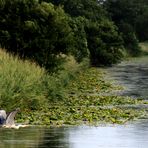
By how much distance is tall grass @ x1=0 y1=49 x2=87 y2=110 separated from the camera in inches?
912

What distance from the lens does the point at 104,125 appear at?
822 inches

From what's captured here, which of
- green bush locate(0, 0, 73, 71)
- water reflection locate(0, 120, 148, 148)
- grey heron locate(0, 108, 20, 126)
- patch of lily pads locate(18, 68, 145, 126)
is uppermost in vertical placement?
green bush locate(0, 0, 73, 71)

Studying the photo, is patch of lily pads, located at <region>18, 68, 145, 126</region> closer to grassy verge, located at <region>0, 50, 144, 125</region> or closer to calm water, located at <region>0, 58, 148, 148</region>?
grassy verge, located at <region>0, 50, 144, 125</region>

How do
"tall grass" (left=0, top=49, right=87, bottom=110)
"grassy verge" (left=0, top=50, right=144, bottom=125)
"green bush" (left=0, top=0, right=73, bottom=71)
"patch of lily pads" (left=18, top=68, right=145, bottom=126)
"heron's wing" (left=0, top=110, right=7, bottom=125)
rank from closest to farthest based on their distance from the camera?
"heron's wing" (left=0, top=110, right=7, bottom=125), "patch of lily pads" (left=18, top=68, right=145, bottom=126), "grassy verge" (left=0, top=50, right=144, bottom=125), "tall grass" (left=0, top=49, right=87, bottom=110), "green bush" (left=0, top=0, right=73, bottom=71)

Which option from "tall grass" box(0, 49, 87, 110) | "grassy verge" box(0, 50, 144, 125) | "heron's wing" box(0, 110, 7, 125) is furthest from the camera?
"tall grass" box(0, 49, 87, 110)

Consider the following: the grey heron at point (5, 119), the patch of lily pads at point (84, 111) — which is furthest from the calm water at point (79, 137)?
the patch of lily pads at point (84, 111)

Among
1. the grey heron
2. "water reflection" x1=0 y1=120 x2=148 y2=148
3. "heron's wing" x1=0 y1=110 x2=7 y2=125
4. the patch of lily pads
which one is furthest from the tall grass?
"water reflection" x1=0 y1=120 x2=148 y2=148

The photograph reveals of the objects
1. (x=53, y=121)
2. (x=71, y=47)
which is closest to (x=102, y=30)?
(x=71, y=47)

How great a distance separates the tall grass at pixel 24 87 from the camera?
23156 millimetres

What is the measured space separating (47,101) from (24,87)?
2.84 metres

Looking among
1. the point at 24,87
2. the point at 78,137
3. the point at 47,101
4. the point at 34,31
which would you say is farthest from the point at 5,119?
the point at 34,31

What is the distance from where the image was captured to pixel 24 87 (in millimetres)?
24594

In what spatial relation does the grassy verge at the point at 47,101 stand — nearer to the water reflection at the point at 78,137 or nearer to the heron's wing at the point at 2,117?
the water reflection at the point at 78,137

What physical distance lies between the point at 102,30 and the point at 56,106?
154 ft
